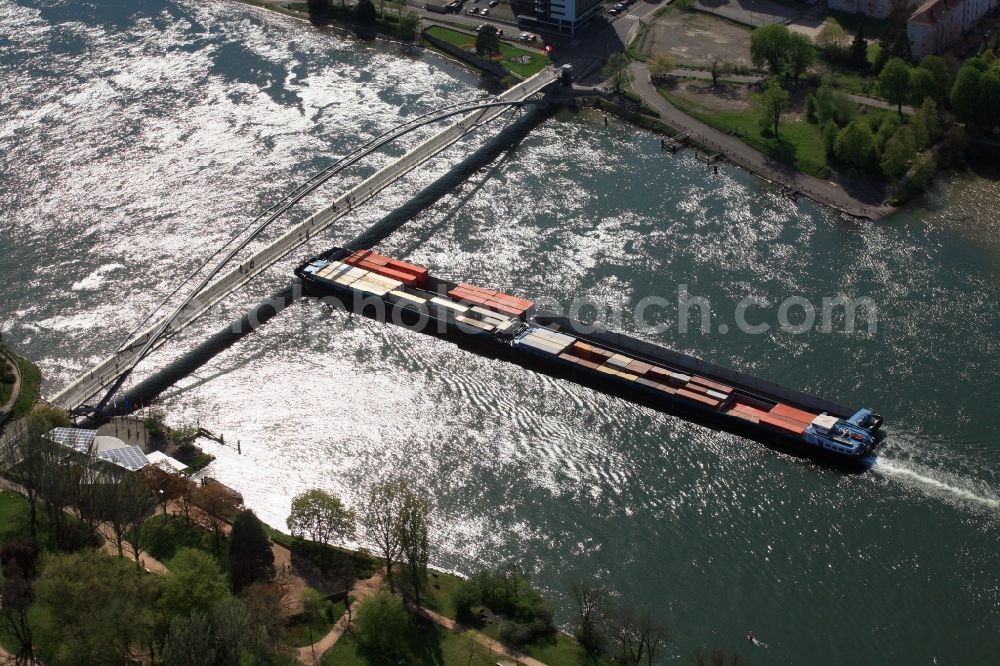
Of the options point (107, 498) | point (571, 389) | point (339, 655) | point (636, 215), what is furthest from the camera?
point (636, 215)

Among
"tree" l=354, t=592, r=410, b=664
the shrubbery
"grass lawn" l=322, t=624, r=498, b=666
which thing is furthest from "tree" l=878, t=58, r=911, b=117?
"tree" l=354, t=592, r=410, b=664

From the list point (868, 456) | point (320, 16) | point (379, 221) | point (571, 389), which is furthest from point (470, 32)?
point (868, 456)

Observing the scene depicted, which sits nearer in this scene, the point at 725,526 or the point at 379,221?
the point at 725,526

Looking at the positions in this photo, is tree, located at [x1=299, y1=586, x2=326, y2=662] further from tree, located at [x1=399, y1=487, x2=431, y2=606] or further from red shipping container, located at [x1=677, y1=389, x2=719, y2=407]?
red shipping container, located at [x1=677, y1=389, x2=719, y2=407]

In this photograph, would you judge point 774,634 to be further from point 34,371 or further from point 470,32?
point 470,32

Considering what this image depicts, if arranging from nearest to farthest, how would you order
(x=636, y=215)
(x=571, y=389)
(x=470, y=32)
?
(x=571, y=389) < (x=636, y=215) < (x=470, y=32)

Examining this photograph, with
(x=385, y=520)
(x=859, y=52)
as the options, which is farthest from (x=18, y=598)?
(x=859, y=52)

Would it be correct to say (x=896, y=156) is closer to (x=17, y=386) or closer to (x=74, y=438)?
(x=74, y=438)
